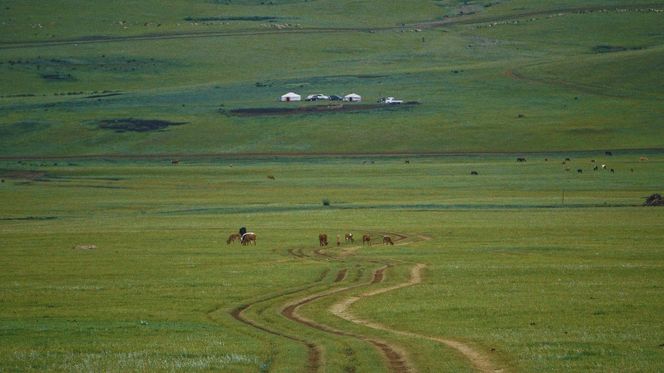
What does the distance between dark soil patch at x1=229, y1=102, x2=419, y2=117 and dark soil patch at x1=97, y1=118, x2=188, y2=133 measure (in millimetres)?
8783

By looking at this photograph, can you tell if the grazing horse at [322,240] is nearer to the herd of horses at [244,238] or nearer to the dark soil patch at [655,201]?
the herd of horses at [244,238]

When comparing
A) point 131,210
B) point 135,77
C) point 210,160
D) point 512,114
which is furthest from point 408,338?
point 135,77

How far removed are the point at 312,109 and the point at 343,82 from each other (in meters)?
18.9

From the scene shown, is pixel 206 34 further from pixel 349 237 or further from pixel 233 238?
pixel 349 237

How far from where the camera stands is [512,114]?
123125 mm

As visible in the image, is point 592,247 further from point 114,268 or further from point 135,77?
point 135,77

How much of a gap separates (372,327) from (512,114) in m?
104

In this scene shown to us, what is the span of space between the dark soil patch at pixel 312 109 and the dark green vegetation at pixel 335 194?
2.13 feet

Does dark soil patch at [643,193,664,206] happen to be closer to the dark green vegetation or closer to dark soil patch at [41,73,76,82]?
the dark green vegetation

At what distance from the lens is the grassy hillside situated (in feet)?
382

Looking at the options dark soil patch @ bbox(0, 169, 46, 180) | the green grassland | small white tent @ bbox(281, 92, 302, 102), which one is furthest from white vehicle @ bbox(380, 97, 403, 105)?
the green grassland

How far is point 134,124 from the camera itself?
12712cm

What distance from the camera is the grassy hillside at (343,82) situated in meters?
117

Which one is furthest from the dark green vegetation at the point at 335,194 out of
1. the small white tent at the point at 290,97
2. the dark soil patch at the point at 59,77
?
the small white tent at the point at 290,97
